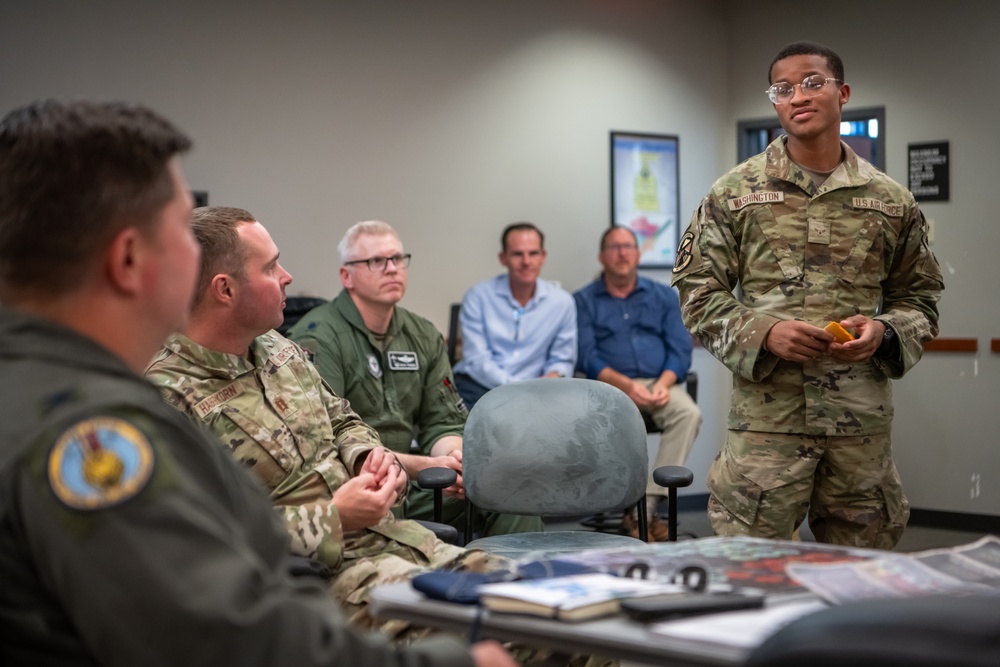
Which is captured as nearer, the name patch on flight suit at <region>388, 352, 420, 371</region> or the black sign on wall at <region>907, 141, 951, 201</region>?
the name patch on flight suit at <region>388, 352, 420, 371</region>

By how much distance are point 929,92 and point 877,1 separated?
617mm

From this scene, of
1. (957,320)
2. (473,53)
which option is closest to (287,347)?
(473,53)

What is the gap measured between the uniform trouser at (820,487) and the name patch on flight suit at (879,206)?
0.59 meters

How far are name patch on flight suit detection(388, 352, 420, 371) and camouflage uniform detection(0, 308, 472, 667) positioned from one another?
8.64 feet

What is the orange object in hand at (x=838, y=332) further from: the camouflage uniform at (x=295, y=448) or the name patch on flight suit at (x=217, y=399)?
the name patch on flight suit at (x=217, y=399)

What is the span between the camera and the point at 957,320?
220 inches

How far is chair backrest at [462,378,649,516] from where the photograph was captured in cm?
296

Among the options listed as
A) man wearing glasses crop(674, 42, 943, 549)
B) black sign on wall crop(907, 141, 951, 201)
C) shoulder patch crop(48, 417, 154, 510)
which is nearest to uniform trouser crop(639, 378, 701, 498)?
black sign on wall crop(907, 141, 951, 201)

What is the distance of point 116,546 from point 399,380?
275 centimetres

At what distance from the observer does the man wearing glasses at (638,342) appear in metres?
5.32

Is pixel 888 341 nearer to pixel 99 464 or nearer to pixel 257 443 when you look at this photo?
pixel 257 443

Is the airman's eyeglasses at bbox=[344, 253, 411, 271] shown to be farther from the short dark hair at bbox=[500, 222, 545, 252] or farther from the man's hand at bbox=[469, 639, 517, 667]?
the man's hand at bbox=[469, 639, 517, 667]

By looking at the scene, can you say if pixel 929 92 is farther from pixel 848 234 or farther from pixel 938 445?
pixel 848 234

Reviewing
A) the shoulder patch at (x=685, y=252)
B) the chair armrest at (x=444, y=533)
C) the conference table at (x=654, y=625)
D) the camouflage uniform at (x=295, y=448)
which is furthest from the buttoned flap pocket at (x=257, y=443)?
the shoulder patch at (x=685, y=252)
